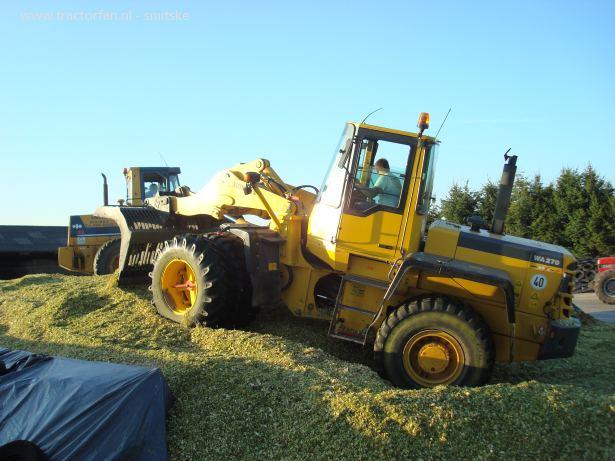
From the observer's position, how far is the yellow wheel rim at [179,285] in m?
6.45

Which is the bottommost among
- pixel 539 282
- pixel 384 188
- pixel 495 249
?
pixel 539 282

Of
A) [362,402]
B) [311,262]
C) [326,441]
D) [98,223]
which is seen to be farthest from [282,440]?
[98,223]

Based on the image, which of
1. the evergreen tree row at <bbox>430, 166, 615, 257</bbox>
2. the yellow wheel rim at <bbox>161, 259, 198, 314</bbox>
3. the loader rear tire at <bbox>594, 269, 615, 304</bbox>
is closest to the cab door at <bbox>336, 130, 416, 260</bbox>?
the yellow wheel rim at <bbox>161, 259, 198, 314</bbox>

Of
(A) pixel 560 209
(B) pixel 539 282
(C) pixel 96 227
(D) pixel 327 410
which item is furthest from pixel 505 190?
(A) pixel 560 209

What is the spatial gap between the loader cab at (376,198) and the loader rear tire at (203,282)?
1139mm

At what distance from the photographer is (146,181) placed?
1342cm

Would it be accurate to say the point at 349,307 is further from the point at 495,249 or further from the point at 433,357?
the point at 495,249

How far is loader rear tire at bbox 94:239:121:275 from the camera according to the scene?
11.0 m

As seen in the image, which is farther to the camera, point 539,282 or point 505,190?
point 505,190

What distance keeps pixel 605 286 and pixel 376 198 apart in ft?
38.6

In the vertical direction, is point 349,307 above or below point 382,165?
below

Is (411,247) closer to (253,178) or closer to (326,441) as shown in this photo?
(253,178)

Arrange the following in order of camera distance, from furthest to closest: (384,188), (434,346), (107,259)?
(107,259) → (384,188) → (434,346)

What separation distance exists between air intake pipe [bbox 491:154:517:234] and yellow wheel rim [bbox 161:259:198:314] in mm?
3494
